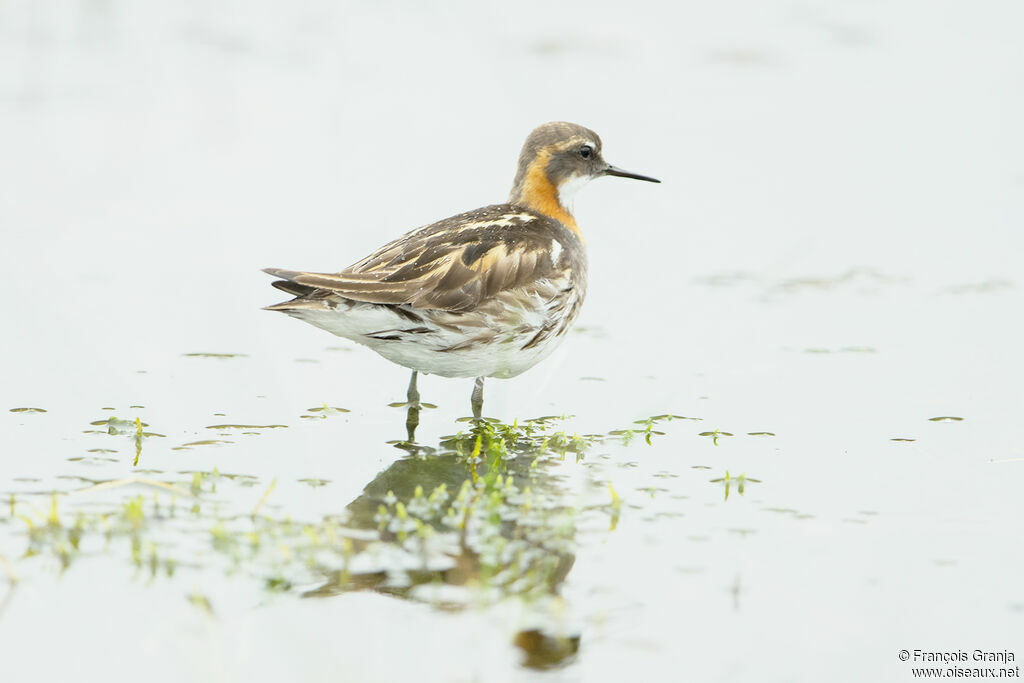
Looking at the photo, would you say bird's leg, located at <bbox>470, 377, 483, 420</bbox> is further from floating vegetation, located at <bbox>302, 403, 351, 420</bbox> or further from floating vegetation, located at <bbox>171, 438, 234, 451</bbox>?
floating vegetation, located at <bbox>171, 438, 234, 451</bbox>

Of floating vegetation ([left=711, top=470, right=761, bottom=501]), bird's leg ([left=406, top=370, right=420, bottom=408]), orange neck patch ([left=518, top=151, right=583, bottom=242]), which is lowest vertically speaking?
floating vegetation ([left=711, top=470, right=761, bottom=501])

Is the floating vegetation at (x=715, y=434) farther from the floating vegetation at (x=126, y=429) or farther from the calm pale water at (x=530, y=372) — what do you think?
the floating vegetation at (x=126, y=429)

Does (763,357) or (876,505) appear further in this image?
(763,357)

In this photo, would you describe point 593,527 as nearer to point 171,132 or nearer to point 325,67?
point 171,132

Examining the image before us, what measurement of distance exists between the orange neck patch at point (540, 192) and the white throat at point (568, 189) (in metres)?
0.06

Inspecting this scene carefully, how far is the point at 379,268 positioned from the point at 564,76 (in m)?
6.97

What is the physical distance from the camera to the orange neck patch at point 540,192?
30.1 feet

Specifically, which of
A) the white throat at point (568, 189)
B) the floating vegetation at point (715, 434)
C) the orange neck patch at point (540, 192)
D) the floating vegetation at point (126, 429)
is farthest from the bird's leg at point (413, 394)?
the white throat at point (568, 189)

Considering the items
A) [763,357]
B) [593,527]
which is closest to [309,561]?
[593,527]

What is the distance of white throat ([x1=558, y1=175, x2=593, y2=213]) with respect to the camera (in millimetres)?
9273

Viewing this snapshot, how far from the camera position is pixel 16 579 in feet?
17.0

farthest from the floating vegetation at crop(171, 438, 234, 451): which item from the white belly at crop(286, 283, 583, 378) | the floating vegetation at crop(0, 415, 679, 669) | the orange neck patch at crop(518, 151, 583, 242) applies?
the orange neck patch at crop(518, 151, 583, 242)

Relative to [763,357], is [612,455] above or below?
below

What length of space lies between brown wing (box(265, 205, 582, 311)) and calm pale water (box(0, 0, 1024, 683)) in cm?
76
